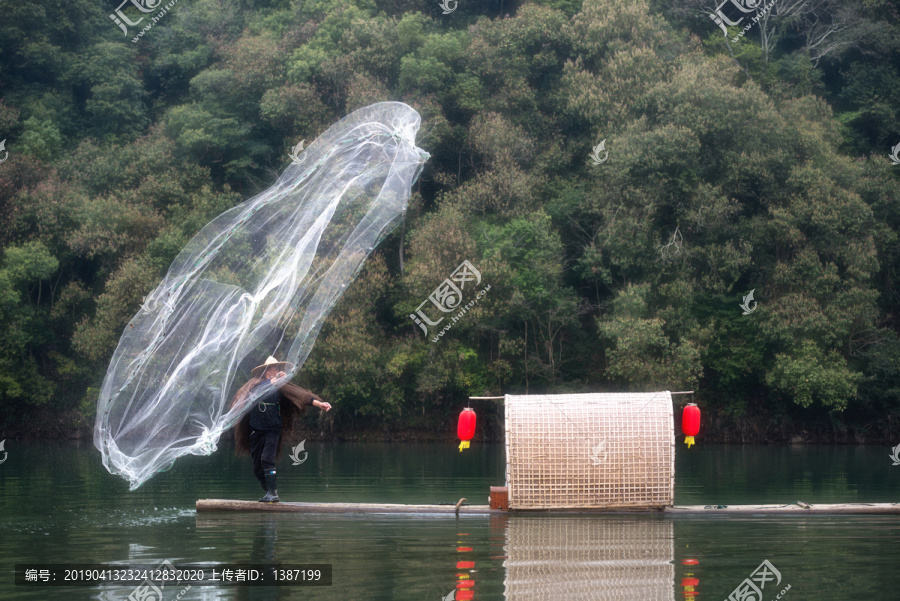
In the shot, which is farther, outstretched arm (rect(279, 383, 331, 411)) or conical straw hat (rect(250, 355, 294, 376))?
outstretched arm (rect(279, 383, 331, 411))

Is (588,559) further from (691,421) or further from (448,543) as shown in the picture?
(691,421)

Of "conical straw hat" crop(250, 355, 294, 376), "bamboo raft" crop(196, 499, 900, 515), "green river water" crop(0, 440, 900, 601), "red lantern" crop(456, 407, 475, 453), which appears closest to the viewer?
"green river water" crop(0, 440, 900, 601)

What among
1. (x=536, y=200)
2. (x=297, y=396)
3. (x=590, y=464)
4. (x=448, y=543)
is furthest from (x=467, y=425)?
(x=536, y=200)

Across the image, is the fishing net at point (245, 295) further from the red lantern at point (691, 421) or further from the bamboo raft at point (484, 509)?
the red lantern at point (691, 421)

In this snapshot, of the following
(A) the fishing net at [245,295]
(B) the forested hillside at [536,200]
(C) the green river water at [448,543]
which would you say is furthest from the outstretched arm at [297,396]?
(B) the forested hillside at [536,200]

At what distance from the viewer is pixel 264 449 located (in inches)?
543

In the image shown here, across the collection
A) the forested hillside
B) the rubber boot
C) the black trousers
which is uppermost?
the forested hillside

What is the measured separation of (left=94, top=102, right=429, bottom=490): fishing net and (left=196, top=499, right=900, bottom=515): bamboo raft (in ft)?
5.17

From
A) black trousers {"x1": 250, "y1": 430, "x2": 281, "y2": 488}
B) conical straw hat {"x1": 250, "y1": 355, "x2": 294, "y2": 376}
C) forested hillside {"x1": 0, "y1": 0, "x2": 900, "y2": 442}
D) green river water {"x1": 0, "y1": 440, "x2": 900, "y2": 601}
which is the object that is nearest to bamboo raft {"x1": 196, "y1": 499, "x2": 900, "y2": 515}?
green river water {"x1": 0, "y1": 440, "x2": 900, "y2": 601}

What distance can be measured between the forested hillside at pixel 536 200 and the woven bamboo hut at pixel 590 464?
72.3 feet

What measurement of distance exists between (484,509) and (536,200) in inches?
1142

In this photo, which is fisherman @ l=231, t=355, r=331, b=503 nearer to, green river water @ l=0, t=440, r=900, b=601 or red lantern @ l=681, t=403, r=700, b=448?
green river water @ l=0, t=440, r=900, b=601

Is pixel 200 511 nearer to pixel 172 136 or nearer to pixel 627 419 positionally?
pixel 627 419

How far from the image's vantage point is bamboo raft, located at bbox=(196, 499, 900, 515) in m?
13.6
